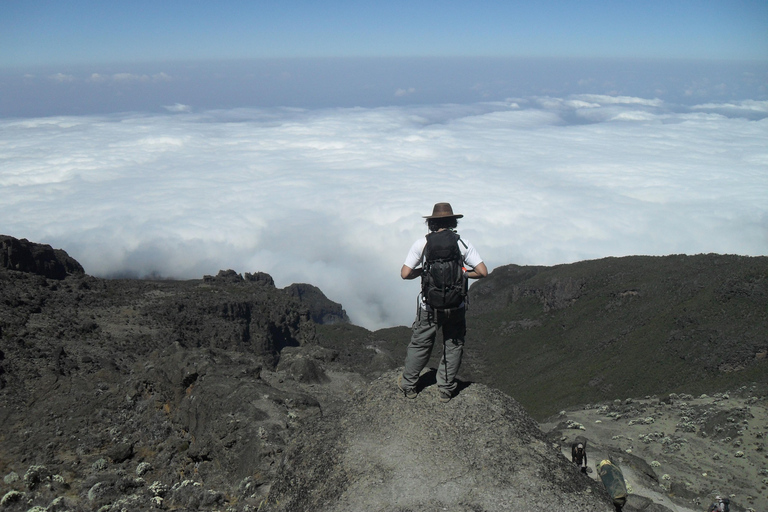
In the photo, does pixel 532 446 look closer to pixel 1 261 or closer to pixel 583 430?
pixel 583 430

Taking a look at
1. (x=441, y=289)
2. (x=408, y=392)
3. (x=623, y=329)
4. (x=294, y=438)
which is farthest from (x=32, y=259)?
(x=623, y=329)

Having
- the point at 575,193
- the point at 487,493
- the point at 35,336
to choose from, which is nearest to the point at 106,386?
the point at 35,336

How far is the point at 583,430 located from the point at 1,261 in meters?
33.5

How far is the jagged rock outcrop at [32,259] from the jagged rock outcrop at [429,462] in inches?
1257

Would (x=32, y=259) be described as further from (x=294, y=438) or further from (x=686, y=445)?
(x=686, y=445)

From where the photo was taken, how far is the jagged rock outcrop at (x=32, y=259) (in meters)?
32.1

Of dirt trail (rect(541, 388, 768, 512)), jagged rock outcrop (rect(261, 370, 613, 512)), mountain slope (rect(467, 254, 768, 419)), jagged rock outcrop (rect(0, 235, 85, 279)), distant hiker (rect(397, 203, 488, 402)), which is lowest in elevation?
mountain slope (rect(467, 254, 768, 419))

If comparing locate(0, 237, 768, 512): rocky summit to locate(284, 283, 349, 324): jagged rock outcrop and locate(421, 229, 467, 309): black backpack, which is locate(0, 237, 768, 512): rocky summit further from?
locate(284, 283, 349, 324): jagged rock outcrop

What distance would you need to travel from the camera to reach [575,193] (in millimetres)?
181125

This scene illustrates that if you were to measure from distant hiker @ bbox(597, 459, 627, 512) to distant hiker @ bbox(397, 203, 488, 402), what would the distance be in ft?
8.27

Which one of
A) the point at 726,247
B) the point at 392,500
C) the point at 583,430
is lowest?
the point at 726,247

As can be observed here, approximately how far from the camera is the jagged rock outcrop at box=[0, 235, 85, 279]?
32125 mm

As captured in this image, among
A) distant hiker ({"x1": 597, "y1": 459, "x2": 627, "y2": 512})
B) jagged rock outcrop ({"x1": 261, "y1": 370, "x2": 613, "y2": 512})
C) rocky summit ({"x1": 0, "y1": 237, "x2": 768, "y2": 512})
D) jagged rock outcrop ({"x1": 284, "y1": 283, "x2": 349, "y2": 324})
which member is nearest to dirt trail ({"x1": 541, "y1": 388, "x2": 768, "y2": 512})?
rocky summit ({"x1": 0, "y1": 237, "x2": 768, "y2": 512})

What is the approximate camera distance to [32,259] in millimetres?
33500
